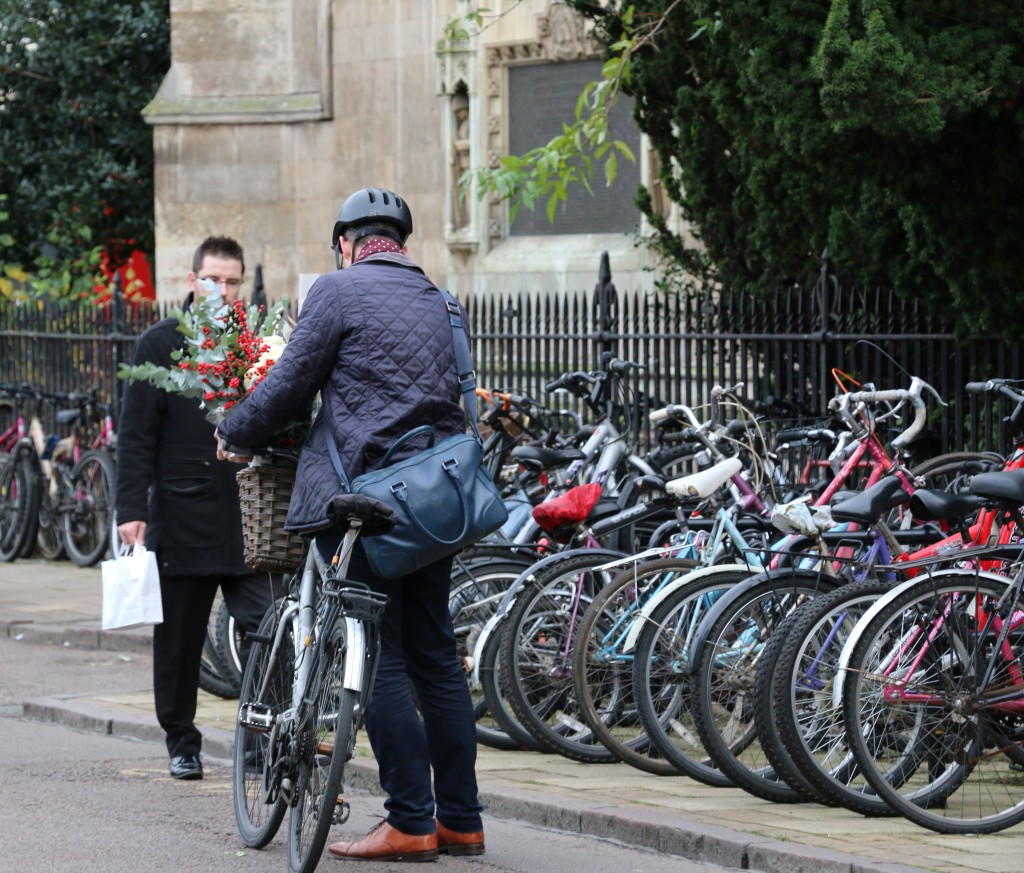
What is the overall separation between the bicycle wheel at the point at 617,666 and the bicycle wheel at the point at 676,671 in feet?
0.57

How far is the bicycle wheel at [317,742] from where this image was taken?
17.5 feet

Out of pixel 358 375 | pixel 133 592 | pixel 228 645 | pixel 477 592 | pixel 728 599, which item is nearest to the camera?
pixel 358 375

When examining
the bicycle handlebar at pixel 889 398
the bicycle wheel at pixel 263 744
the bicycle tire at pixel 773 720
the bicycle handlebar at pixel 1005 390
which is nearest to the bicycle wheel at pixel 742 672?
the bicycle tire at pixel 773 720

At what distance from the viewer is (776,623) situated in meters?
6.71

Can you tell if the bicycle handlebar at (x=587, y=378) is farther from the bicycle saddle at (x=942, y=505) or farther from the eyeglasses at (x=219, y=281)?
the bicycle saddle at (x=942, y=505)

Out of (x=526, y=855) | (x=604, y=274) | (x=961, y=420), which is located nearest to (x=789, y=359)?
(x=961, y=420)

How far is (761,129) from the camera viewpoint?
10.1 m

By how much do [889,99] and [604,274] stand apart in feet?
15.4

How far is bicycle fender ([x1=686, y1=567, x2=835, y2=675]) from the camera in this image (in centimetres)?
657

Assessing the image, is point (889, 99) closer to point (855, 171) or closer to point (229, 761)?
point (855, 171)

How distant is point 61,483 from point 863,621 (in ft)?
35.4

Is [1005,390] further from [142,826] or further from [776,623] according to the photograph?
[142,826]

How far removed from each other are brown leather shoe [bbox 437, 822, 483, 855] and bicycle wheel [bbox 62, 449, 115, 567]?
9.60 m

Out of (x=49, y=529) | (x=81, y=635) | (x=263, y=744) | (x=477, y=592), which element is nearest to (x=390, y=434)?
(x=263, y=744)
